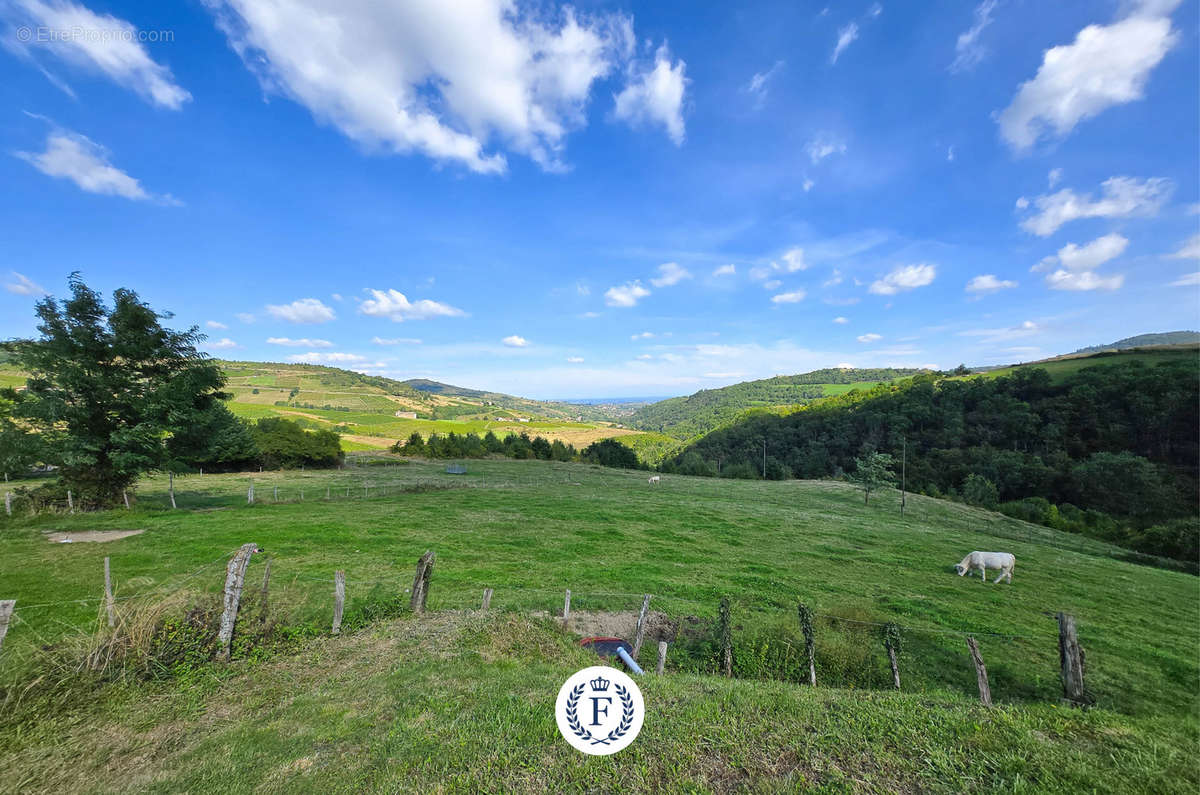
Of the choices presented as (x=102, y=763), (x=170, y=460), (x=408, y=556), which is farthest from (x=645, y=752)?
(x=170, y=460)

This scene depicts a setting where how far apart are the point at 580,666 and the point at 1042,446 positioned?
88.8 metres

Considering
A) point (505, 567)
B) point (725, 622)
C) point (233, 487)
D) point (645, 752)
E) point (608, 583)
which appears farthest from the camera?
point (233, 487)

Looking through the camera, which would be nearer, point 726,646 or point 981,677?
point 981,677

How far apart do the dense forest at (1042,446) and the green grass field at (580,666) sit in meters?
32.1

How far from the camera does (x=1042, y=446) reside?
6138 cm

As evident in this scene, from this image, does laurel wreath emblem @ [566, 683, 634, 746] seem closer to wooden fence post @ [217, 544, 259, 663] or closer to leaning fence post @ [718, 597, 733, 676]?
leaning fence post @ [718, 597, 733, 676]

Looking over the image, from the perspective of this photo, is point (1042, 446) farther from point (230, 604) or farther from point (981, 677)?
point (230, 604)

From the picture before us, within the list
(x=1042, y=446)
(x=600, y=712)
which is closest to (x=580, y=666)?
(x=600, y=712)

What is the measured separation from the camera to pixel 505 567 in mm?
15102

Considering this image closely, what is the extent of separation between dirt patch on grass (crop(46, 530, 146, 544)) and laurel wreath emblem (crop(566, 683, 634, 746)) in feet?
73.0

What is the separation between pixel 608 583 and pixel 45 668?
1213cm

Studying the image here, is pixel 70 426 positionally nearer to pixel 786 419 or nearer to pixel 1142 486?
pixel 1142 486

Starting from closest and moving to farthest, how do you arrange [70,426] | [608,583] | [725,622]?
1. [725,622]
2. [608,583]
3. [70,426]

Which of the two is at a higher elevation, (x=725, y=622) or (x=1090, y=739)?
(x=1090, y=739)
